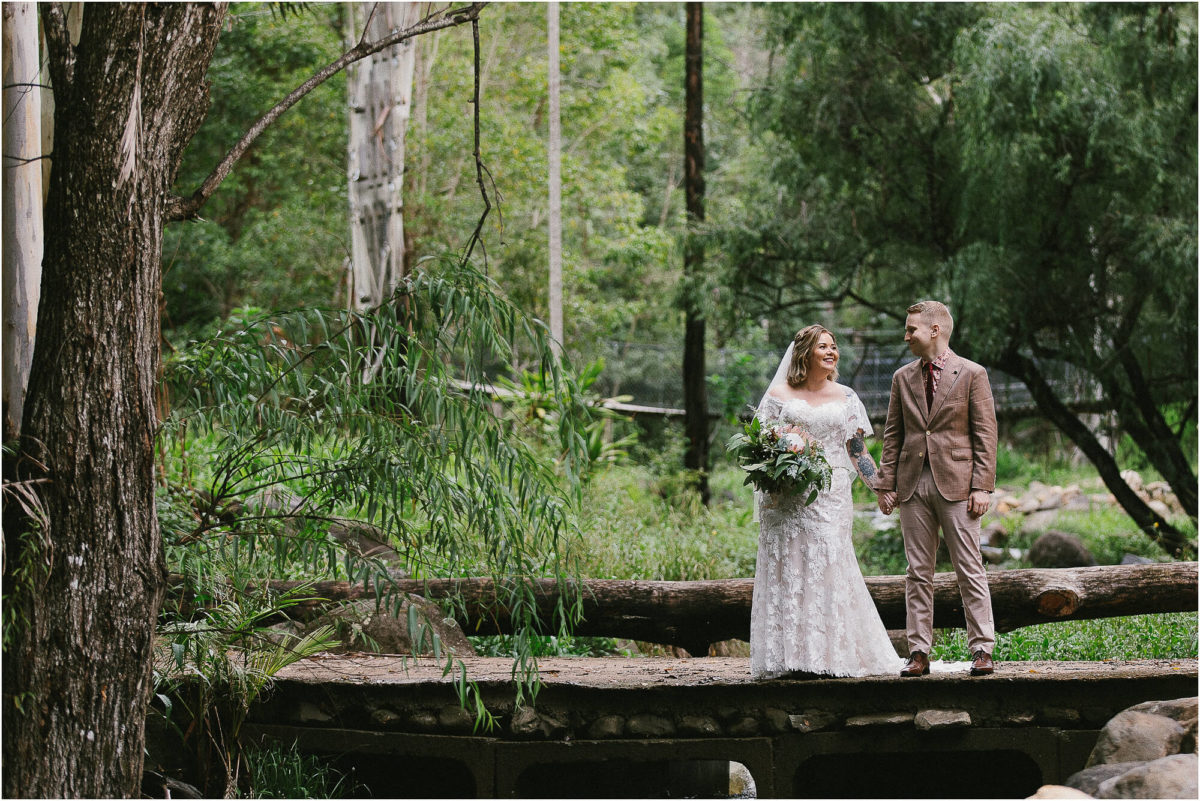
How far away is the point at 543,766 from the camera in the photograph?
7004 mm

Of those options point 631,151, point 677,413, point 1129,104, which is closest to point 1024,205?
point 1129,104

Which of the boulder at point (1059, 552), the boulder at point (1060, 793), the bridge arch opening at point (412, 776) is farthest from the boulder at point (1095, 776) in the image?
the boulder at point (1059, 552)

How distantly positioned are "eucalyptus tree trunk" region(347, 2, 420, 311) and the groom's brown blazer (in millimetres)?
7678

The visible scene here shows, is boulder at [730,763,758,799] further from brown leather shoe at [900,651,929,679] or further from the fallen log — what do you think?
brown leather shoe at [900,651,929,679]

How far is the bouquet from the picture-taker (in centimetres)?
584

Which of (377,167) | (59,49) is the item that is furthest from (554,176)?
(59,49)

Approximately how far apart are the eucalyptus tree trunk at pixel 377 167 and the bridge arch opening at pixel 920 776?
7276mm

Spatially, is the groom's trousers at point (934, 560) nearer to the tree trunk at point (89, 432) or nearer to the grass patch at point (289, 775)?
the grass patch at point (289, 775)

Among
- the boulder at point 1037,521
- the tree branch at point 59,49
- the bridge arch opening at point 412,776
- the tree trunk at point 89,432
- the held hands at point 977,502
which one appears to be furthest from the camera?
the boulder at point 1037,521

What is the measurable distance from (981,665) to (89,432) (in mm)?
4279

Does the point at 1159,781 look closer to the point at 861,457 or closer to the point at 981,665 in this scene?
the point at 981,665

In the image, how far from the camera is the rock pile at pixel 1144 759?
4.30 m

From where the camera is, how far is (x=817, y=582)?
5.90 meters

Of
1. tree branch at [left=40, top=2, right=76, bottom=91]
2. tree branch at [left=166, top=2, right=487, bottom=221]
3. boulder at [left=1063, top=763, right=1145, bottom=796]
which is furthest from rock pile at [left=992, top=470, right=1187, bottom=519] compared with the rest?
tree branch at [left=40, top=2, right=76, bottom=91]
